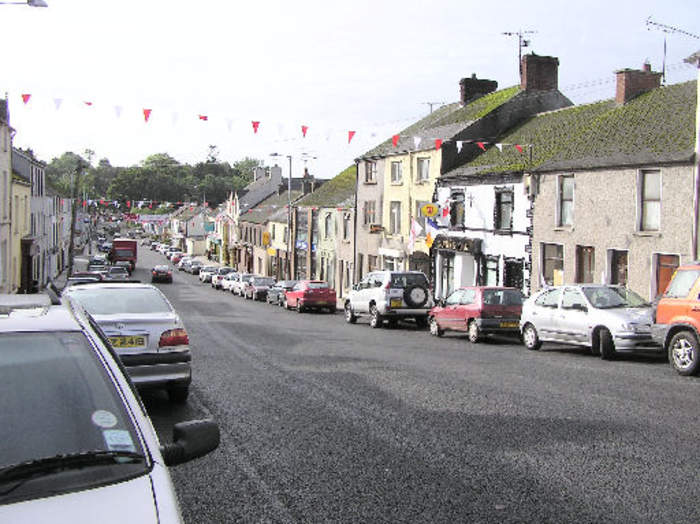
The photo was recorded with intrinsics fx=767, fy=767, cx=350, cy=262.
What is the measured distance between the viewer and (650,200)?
80.7 feet

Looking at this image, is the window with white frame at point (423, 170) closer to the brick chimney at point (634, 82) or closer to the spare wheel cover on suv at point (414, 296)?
the brick chimney at point (634, 82)

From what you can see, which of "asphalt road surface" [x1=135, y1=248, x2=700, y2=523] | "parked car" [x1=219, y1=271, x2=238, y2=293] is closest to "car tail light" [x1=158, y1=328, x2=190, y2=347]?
"asphalt road surface" [x1=135, y1=248, x2=700, y2=523]

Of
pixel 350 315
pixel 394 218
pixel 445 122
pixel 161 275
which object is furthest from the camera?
pixel 161 275

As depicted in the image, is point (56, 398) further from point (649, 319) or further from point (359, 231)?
point (359, 231)

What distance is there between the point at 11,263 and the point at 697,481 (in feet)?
143

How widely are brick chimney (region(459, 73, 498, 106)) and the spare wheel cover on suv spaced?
2080 centimetres

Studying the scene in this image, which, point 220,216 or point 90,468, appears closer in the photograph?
point 90,468

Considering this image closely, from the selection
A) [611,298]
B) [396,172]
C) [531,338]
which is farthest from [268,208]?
[611,298]

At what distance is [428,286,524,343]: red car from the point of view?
21594mm

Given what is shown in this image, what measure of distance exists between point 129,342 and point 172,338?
564 millimetres

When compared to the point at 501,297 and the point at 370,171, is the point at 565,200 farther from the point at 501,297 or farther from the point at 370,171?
the point at 370,171

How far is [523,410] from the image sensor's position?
10.0 m

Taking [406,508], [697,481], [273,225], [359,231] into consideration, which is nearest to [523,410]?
[697,481]

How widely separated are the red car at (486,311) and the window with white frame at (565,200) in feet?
23.9
